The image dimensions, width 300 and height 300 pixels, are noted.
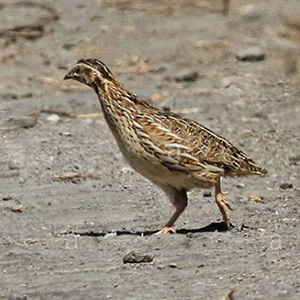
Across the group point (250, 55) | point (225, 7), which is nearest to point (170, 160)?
point (250, 55)

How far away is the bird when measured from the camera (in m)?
8.79

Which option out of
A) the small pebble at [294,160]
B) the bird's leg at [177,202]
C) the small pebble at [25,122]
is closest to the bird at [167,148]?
the bird's leg at [177,202]

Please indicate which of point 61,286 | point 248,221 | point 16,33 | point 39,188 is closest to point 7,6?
point 16,33

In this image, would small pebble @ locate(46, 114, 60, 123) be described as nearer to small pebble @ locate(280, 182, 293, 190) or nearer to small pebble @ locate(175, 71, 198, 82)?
small pebble @ locate(175, 71, 198, 82)

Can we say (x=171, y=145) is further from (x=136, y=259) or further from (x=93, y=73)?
(x=136, y=259)

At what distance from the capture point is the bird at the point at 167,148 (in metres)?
8.79

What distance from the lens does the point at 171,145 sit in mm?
8820

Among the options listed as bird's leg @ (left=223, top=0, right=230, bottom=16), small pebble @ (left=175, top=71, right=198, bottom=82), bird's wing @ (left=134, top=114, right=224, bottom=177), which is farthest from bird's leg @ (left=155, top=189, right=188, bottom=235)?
bird's leg @ (left=223, top=0, right=230, bottom=16)

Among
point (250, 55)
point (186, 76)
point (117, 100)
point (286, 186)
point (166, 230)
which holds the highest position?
point (117, 100)

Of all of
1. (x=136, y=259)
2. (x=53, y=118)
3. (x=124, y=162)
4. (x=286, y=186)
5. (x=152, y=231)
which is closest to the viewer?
(x=136, y=259)

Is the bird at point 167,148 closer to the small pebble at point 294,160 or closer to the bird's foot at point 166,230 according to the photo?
the bird's foot at point 166,230

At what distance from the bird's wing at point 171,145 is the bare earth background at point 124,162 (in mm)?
466

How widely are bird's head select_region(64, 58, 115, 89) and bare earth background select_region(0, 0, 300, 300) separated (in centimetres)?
110

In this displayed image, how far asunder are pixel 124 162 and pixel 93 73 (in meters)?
2.30
